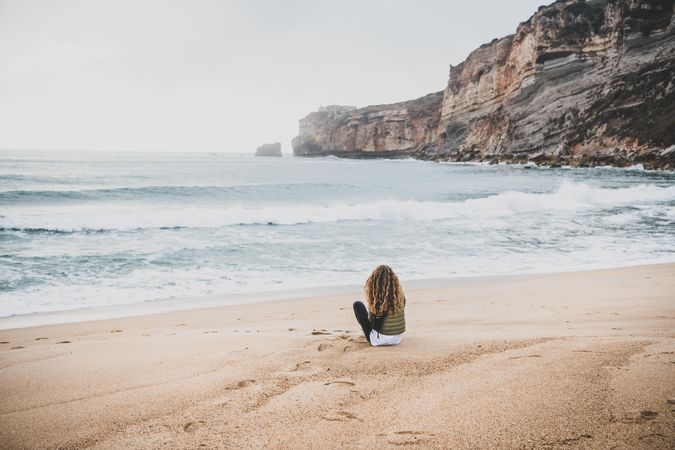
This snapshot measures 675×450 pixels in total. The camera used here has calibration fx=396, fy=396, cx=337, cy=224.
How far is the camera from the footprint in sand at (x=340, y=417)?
7.73ft

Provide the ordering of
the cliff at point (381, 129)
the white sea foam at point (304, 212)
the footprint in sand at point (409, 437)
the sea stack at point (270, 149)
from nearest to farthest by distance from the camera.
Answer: the footprint in sand at point (409, 437) < the white sea foam at point (304, 212) < the cliff at point (381, 129) < the sea stack at point (270, 149)

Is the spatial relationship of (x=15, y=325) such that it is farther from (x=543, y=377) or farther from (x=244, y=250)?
(x=543, y=377)

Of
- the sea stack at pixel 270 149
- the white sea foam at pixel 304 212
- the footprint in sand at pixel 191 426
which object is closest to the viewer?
the footprint in sand at pixel 191 426

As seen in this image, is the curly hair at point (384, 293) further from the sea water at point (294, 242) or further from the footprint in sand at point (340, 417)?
the sea water at point (294, 242)

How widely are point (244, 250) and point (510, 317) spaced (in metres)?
8.10

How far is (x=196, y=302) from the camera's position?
7195 millimetres

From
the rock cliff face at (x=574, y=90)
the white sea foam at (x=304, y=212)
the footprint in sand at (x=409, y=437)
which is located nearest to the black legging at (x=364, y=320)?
the footprint in sand at (x=409, y=437)

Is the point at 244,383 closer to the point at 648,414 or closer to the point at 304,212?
the point at 648,414

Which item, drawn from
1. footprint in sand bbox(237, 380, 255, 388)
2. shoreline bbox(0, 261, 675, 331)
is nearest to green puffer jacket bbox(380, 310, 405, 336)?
footprint in sand bbox(237, 380, 255, 388)

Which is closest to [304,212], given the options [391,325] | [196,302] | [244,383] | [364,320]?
[196,302]

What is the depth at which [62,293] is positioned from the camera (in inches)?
295

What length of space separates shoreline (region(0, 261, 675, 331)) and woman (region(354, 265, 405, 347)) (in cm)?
331

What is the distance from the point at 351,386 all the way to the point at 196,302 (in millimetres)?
5112

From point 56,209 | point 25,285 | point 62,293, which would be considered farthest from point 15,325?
point 56,209
